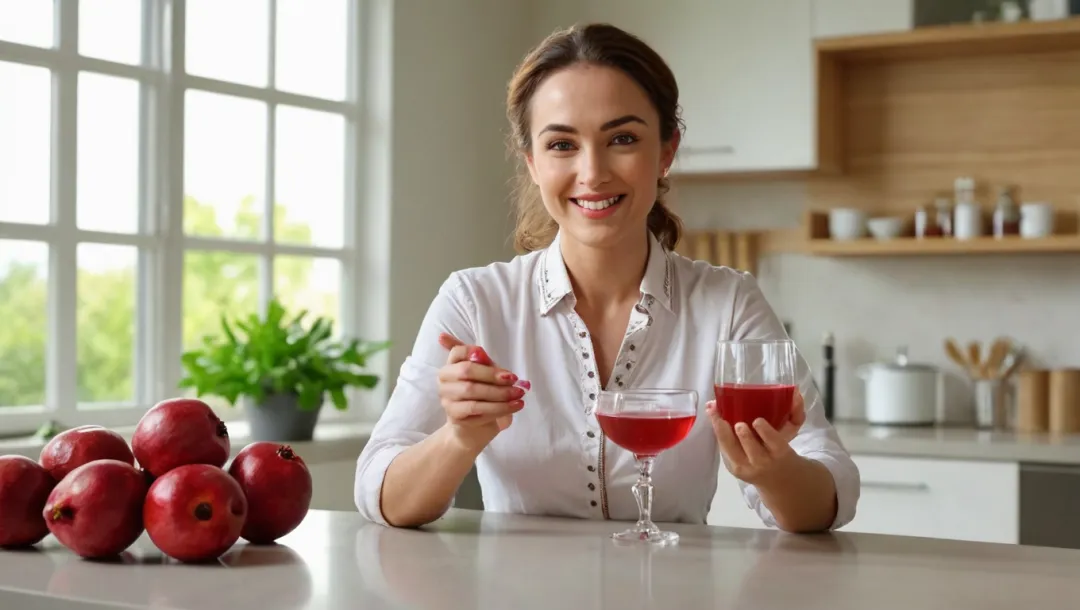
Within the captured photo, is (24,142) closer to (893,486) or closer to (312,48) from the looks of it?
(312,48)

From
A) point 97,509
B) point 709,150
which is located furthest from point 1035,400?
point 97,509

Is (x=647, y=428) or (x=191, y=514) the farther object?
(x=647, y=428)

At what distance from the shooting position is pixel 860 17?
371cm

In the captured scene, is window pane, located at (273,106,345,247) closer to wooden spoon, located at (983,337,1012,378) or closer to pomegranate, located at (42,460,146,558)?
wooden spoon, located at (983,337,1012,378)

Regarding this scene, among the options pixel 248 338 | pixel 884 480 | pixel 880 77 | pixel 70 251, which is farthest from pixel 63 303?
pixel 880 77

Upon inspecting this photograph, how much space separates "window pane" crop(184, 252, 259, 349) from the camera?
334cm

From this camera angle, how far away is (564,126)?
181 centimetres

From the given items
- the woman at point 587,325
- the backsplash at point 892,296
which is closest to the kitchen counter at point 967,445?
the backsplash at point 892,296

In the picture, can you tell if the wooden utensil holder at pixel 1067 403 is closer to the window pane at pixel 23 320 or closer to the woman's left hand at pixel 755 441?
the woman's left hand at pixel 755 441

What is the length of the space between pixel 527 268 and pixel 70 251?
1.49 m

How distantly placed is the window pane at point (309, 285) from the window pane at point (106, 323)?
1.75 feet

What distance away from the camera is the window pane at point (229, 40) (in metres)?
3.34

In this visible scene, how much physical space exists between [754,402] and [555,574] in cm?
31

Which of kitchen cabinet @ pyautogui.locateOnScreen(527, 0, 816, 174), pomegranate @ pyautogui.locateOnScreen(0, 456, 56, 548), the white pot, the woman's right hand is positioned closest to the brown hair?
the woman's right hand
